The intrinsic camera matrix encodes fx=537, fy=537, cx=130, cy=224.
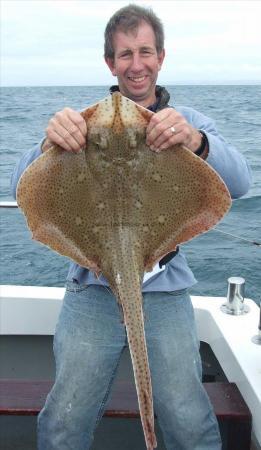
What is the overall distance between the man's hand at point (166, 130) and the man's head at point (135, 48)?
34.0 inches

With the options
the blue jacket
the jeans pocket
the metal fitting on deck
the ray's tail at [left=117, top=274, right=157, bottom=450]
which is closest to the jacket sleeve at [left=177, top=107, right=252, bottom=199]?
the blue jacket

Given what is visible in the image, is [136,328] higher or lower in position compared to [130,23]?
lower

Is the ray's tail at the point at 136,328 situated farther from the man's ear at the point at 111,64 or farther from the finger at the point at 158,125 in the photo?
the man's ear at the point at 111,64

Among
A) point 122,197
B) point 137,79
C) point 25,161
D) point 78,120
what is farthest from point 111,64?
point 122,197

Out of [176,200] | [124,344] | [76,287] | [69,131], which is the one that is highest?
[69,131]

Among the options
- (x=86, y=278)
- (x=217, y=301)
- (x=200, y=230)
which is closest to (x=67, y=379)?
(x=86, y=278)

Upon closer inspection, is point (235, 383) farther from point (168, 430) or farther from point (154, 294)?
point (154, 294)

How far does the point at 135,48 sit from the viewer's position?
3.02 meters

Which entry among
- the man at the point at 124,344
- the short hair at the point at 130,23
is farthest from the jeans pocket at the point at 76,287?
the short hair at the point at 130,23

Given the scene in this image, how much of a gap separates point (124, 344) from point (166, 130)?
4.63ft

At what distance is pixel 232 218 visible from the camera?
10.8 metres

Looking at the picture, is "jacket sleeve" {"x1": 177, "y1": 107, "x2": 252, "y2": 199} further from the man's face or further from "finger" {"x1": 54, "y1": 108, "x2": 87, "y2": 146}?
"finger" {"x1": 54, "y1": 108, "x2": 87, "y2": 146}

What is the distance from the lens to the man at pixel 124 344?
298 cm

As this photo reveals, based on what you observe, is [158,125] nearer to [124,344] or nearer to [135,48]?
[135,48]
